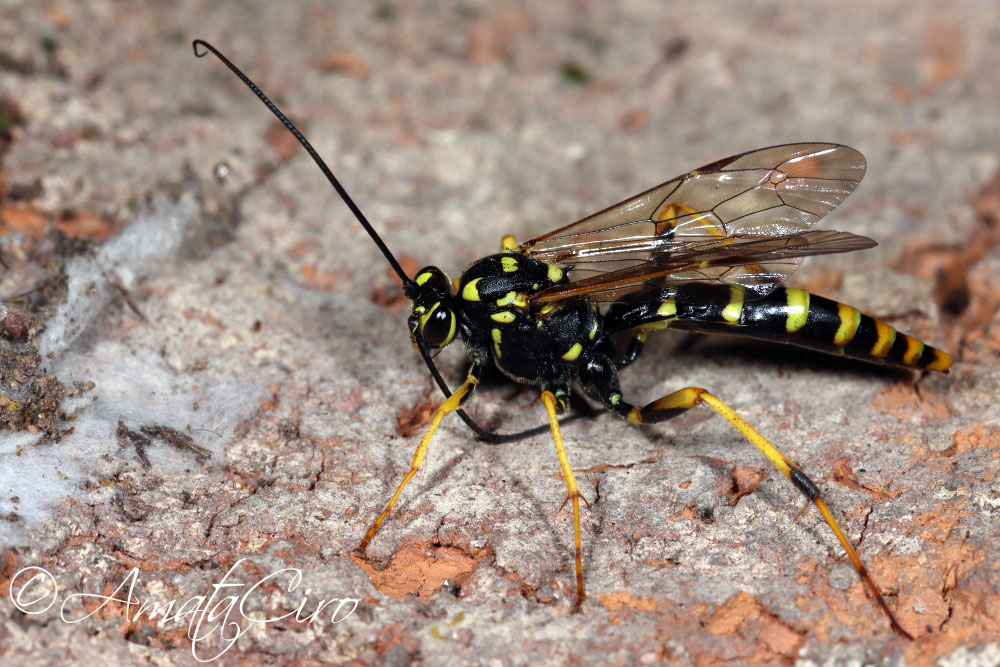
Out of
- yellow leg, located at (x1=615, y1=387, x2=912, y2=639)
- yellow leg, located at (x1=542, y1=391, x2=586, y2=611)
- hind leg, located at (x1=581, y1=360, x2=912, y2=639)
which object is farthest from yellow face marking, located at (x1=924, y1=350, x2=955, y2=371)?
yellow leg, located at (x1=542, y1=391, x2=586, y2=611)

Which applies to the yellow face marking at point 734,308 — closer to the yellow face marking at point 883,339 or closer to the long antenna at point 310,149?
the yellow face marking at point 883,339

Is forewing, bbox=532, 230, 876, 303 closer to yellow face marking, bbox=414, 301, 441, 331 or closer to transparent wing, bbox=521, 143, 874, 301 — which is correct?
transparent wing, bbox=521, 143, 874, 301

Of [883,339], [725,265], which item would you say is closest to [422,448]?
[725,265]

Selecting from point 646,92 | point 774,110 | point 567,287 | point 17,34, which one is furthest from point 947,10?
point 17,34

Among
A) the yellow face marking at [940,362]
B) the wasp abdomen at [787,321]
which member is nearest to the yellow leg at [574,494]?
the wasp abdomen at [787,321]

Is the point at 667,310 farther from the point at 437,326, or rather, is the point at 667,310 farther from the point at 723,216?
the point at 437,326

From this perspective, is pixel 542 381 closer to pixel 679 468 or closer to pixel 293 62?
pixel 679 468
